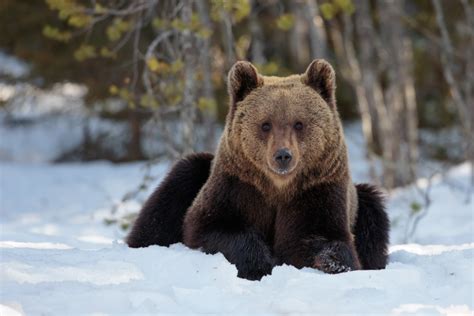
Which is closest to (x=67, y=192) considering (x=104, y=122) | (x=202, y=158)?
(x=104, y=122)

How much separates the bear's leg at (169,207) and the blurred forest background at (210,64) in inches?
69.5

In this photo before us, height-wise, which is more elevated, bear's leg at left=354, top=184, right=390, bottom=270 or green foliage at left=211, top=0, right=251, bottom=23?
green foliage at left=211, top=0, right=251, bottom=23

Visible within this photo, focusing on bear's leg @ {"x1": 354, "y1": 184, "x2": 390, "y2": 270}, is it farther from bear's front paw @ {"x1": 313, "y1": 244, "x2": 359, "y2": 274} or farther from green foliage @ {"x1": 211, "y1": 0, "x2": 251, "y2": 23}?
green foliage @ {"x1": 211, "y1": 0, "x2": 251, "y2": 23}

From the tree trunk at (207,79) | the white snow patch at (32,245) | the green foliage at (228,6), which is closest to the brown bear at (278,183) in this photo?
the white snow patch at (32,245)

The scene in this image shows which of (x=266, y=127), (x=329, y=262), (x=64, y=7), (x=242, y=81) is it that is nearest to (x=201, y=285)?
(x=329, y=262)

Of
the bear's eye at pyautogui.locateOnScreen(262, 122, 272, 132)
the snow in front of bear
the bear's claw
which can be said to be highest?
the bear's eye at pyautogui.locateOnScreen(262, 122, 272, 132)

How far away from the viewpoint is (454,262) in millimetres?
5285

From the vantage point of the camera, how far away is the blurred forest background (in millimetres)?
8625

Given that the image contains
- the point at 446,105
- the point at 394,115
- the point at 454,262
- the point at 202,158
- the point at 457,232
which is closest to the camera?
the point at 454,262

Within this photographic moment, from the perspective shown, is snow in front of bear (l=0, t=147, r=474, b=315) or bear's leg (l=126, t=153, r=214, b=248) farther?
bear's leg (l=126, t=153, r=214, b=248)

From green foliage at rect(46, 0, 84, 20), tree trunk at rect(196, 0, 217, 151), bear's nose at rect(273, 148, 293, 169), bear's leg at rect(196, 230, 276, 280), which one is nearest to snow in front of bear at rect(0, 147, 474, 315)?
bear's leg at rect(196, 230, 276, 280)

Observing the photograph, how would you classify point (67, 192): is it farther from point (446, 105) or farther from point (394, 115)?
point (446, 105)

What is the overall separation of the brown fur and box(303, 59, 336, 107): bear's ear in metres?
0.06

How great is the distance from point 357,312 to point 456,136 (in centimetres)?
1833
